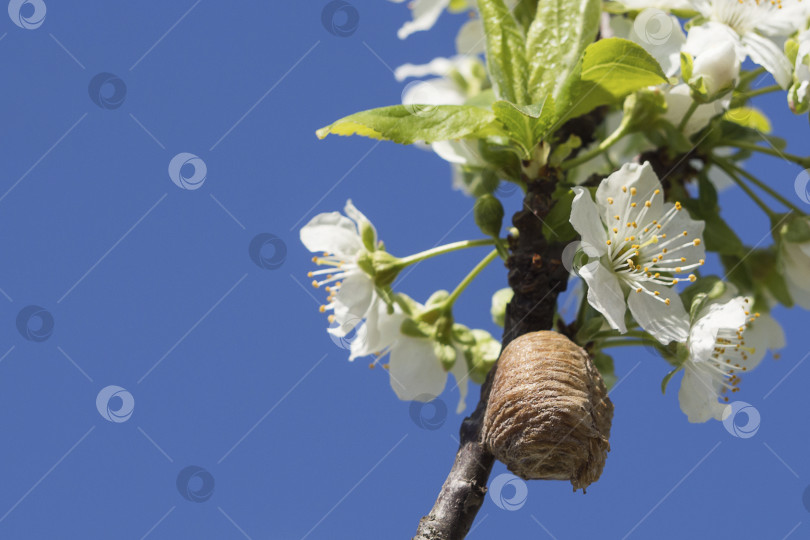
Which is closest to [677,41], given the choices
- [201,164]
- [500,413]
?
[500,413]

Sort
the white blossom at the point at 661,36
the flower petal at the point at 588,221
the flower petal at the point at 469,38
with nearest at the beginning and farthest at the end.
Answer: the flower petal at the point at 588,221
the white blossom at the point at 661,36
the flower petal at the point at 469,38

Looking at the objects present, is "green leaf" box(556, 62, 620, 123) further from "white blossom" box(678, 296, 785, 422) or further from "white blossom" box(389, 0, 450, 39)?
"white blossom" box(389, 0, 450, 39)

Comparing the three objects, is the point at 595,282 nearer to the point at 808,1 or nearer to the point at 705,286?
the point at 705,286

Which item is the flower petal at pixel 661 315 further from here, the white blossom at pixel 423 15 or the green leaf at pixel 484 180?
the white blossom at pixel 423 15

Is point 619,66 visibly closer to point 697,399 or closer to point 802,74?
point 802,74

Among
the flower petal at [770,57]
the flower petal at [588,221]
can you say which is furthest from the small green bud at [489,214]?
the flower petal at [770,57]

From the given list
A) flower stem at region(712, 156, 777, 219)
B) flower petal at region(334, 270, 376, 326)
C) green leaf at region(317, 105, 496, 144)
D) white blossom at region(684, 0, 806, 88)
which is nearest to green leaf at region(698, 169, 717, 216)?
flower stem at region(712, 156, 777, 219)

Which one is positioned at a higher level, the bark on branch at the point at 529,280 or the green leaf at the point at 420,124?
the green leaf at the point at 420,124
